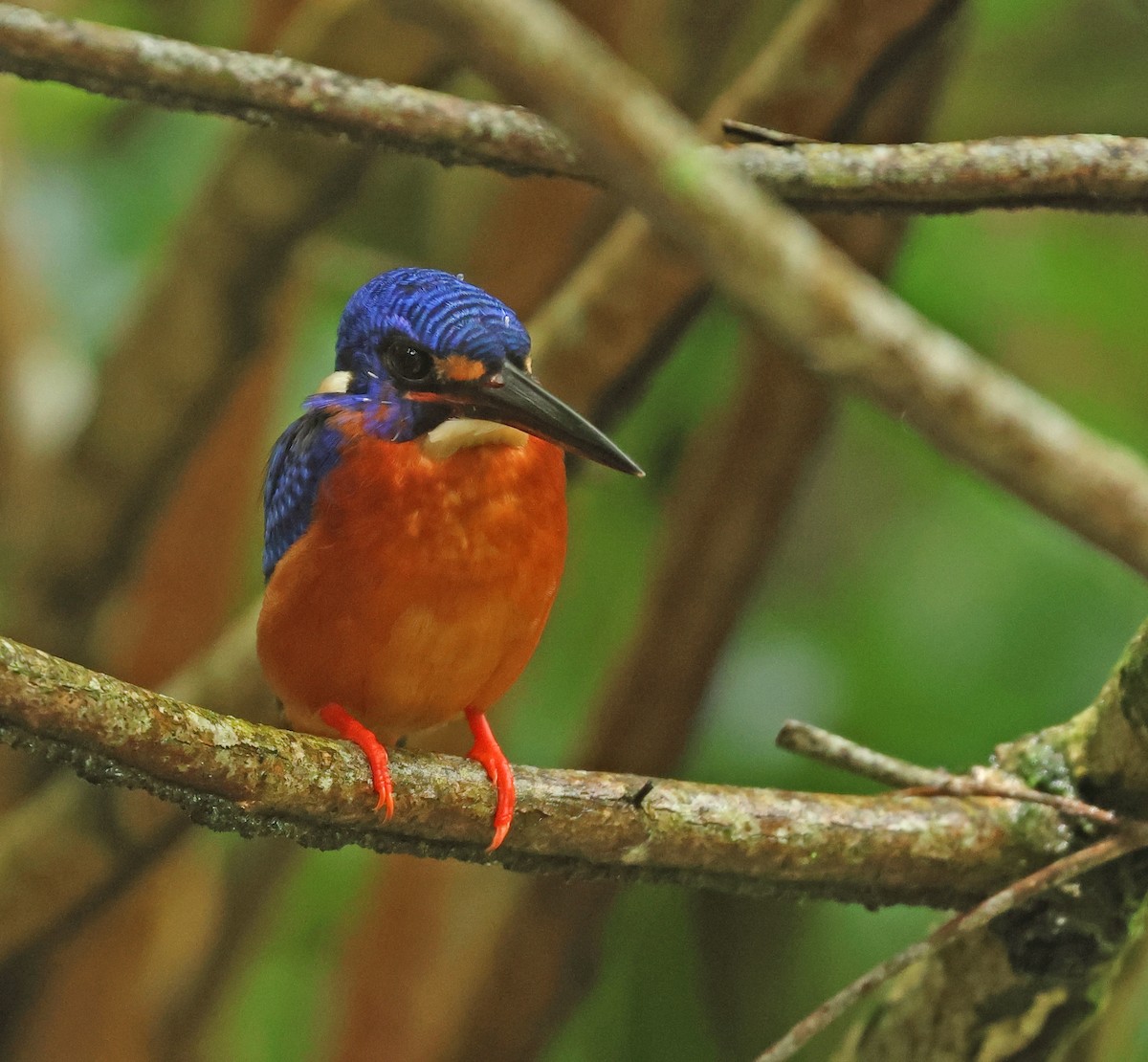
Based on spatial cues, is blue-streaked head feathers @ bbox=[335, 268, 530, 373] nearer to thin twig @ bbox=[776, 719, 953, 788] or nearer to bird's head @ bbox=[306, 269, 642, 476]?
bird's head @ bbox=[306, 269, 642, 476]

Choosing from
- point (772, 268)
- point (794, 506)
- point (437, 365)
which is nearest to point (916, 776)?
point (437, 365)

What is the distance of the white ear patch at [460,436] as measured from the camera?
1702 mm

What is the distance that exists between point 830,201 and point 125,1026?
2889mm

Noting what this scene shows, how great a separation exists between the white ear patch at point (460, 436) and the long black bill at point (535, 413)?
0.04 meters

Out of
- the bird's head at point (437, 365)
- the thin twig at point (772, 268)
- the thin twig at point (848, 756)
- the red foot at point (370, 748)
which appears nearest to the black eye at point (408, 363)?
the bird's head at point (437, 365)

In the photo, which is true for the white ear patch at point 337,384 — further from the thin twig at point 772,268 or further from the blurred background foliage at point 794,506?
the thin twig at point 772,268

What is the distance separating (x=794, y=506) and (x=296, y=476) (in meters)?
2.24

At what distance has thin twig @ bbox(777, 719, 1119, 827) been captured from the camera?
176cm

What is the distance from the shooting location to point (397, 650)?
173 centimetres

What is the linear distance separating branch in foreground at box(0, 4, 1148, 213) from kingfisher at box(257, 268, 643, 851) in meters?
0.19

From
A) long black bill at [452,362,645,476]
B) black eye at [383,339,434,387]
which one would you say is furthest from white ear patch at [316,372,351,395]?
long black bill at [452,362,645,476]

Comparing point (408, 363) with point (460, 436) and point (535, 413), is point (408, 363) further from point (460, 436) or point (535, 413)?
point (535, 413)

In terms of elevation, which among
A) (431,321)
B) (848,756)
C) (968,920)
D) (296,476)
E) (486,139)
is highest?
(486,139)

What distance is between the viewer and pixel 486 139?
1604mm
